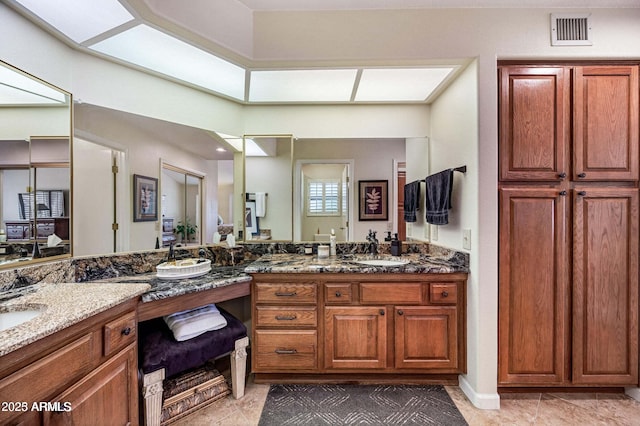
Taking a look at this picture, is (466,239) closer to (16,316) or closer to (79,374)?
(79,374)

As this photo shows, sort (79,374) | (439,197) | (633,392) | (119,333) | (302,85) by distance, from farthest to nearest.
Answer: (302,85) → (439,197) → (633,392) → (119,333) → (79,374)

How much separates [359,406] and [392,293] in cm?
78

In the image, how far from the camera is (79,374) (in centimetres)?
111

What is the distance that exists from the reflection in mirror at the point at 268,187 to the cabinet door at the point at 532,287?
5.79 feet

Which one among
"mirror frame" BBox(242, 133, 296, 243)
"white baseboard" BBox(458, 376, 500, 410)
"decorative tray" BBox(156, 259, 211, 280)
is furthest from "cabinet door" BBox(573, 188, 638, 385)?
"decorative tray" BBox(156, 259, 211, 280)

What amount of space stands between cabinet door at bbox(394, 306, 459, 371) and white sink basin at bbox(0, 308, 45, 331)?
2045 millimetres

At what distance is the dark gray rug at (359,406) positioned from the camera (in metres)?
1.69

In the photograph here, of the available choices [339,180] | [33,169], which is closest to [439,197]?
[339,180]

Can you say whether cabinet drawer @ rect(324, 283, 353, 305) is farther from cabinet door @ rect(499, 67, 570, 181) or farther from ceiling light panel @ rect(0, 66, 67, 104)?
ceiling light panel @ rect(0, 66, 67, 104)

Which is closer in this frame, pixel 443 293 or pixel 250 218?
pixel 443 293

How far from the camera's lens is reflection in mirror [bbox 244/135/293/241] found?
2.56 m

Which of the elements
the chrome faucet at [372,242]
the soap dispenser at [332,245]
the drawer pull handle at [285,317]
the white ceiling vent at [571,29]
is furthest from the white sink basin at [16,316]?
the white ceiling vent at [571,29]

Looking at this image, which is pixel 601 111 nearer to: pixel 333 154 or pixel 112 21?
pixel 333 154

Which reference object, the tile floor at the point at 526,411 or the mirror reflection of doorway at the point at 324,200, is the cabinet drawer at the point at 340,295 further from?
the tile floor at the point at 526,411
